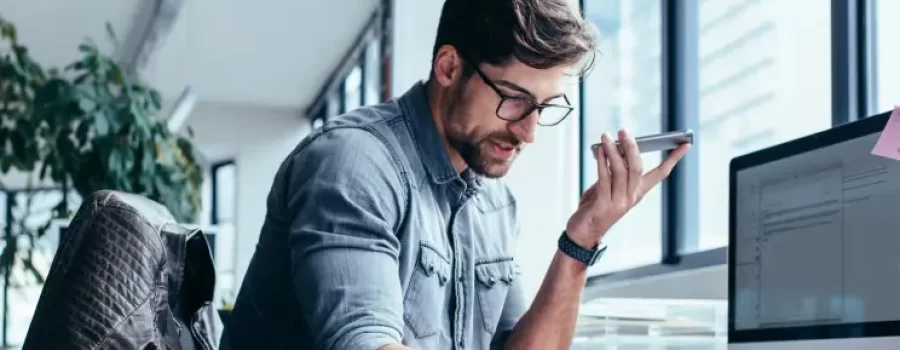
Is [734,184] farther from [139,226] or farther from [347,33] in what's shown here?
[347,33]

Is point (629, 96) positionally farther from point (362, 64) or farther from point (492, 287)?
point (362, 64)

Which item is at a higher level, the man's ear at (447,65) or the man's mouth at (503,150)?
the man's ear at (447,65)

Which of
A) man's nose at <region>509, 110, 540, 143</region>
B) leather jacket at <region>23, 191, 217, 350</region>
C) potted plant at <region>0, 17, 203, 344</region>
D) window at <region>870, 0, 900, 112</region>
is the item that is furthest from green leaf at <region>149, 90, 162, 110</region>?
leather jacket at <region>23, 191, 217, 350</region>

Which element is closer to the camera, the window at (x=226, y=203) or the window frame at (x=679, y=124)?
the window frame at (x=679, y=124)

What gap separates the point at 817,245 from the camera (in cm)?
134

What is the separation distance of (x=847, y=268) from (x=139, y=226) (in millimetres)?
772

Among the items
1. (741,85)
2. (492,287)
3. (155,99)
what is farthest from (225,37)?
(492,287)

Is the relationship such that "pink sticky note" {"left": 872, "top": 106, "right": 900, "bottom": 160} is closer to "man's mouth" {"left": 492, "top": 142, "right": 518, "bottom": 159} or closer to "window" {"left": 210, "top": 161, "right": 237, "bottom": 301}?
"man's mouth" {"left": 492, "top": 142, "right": 518, "bottom": 159}

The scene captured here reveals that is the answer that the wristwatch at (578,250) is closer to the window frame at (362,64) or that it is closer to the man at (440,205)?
the man at (440,205)

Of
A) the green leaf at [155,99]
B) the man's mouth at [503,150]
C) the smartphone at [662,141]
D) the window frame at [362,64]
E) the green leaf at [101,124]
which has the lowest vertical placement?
the man's mouth at [503,150]

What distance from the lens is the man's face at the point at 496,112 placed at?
1443mm

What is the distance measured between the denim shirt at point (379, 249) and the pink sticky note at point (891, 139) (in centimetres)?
52

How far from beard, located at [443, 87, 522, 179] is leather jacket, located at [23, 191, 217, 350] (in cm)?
39

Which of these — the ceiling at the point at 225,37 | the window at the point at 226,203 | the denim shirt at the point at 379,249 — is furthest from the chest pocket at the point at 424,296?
the window at the point at 226,203
